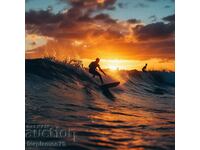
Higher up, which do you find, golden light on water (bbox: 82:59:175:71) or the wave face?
golden light on water (bbox: 82:59:175:71)

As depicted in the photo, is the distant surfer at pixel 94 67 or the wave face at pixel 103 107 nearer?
the wave face at pixel 103 107

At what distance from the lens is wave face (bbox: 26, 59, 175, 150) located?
14.9 feet

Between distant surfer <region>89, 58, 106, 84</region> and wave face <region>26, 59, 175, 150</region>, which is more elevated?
distant surfer <region>89, 58, 106, 84</region>

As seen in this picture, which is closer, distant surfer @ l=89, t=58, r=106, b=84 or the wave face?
the wave face

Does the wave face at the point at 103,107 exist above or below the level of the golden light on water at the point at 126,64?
below

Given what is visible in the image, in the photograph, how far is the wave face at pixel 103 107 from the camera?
454 centimetres

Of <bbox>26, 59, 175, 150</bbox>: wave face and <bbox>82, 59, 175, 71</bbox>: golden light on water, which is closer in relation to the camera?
<bbox>26, 59, 175, 150</bbox>: wave face

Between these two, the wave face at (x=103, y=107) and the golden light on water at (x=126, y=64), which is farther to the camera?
the golden light on water at (x=126, y=64)

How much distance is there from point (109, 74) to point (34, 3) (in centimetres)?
102

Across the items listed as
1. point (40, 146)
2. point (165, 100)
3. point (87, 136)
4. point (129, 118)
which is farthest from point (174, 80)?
point (40, 146)

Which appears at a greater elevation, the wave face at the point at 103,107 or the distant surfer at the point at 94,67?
the distant surfer at the point at 94,67

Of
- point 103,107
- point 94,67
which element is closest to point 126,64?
point 94,67

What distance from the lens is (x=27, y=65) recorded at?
15.2ft
